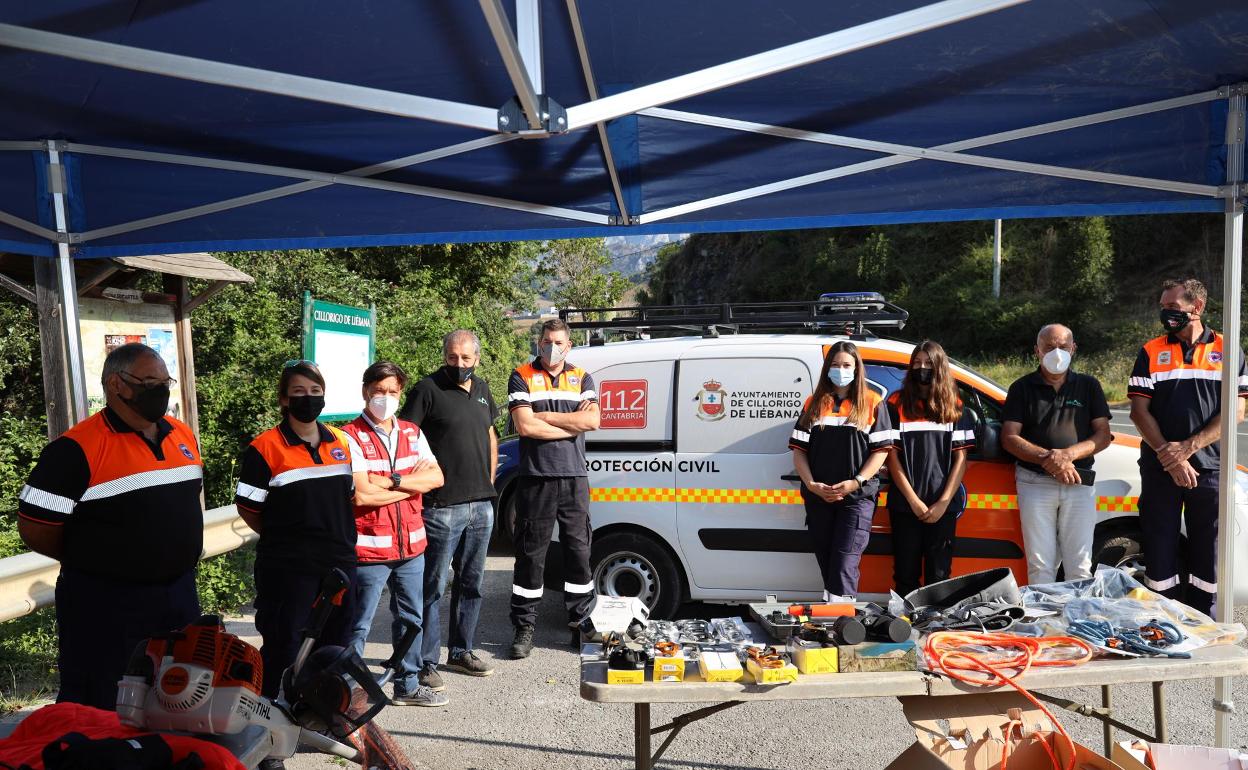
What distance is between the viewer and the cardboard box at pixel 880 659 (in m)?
2.99

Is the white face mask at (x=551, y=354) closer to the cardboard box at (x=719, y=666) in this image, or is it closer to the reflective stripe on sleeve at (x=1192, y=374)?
the cardboard box at (x=719, y=666)

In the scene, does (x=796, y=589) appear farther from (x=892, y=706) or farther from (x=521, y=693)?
(x=521, y=693)

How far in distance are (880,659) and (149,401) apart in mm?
2845

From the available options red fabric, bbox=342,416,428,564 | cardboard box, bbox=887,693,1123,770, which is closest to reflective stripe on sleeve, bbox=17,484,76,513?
red fabric, bbox=342,416,428,564

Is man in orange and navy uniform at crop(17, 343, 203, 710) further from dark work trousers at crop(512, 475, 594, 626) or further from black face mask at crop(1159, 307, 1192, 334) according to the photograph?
black face mask at crop(1159, 307, 1192, 334)

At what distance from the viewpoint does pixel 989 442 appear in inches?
217

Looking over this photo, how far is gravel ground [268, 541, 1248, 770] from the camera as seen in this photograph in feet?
14.1

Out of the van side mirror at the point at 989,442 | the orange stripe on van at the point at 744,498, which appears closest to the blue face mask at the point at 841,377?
the orange stripe on van at the point at 744,498

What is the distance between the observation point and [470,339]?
5242 millimetres

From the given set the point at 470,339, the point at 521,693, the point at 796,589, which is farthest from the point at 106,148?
the point at 796,589

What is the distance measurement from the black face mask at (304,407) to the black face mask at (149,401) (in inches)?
26.1

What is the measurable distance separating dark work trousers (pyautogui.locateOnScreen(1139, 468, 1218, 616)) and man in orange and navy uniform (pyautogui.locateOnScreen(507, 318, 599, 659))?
3379mm

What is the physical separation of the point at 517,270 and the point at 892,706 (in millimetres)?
16439

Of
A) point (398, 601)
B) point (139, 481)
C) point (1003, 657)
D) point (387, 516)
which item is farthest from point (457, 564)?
point (1003, 657)
